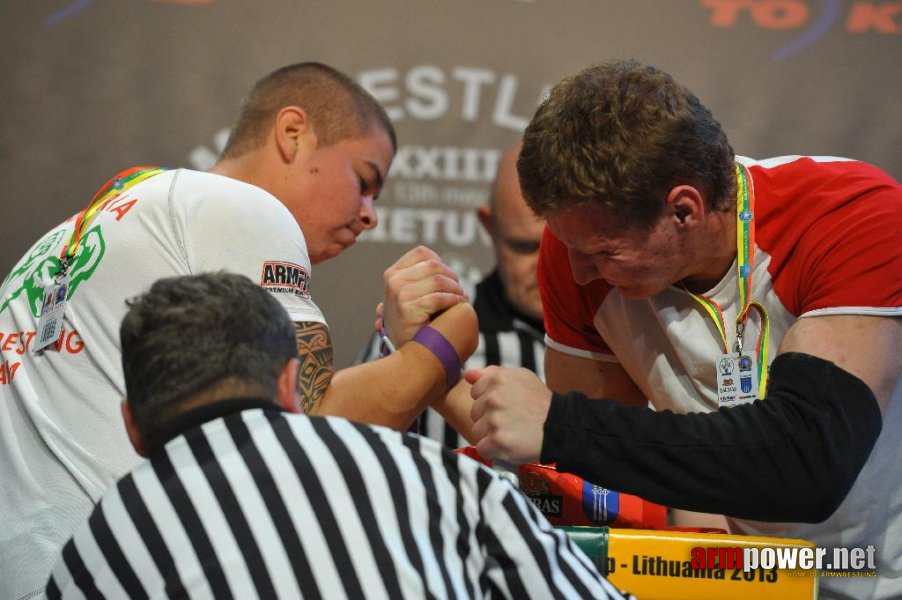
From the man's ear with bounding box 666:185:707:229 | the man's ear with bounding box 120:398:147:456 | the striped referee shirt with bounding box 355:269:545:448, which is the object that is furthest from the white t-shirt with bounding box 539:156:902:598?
the striped referee shirt with bounding box 355:269:545:448

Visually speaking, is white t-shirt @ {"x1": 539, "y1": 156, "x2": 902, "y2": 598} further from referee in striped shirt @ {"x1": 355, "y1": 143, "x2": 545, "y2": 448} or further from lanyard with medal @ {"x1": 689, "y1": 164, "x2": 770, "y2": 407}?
referee in striped shirt @ {"x1": 355, "y1": 143, "x2": 545, "y2": 448}

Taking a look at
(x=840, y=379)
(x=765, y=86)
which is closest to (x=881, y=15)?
(x=765, y=86)

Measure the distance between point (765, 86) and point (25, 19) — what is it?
2584 mm

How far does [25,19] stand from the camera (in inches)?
137

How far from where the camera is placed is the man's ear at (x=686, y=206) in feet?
5.66

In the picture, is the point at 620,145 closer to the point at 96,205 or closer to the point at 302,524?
the point at 302,524

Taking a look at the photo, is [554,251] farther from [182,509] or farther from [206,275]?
[182,509]

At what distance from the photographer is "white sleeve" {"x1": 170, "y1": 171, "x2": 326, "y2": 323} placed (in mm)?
1754

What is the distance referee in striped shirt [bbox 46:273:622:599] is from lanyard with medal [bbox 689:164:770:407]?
2.07 feet

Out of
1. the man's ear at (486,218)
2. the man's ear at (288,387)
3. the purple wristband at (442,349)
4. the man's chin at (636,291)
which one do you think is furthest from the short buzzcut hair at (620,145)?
the man's ear at (486,218)

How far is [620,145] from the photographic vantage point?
167cm

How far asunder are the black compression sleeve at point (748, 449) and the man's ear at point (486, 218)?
207 centimetres

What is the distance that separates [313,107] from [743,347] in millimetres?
1271

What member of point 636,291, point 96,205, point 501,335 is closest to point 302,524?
point 636,291
